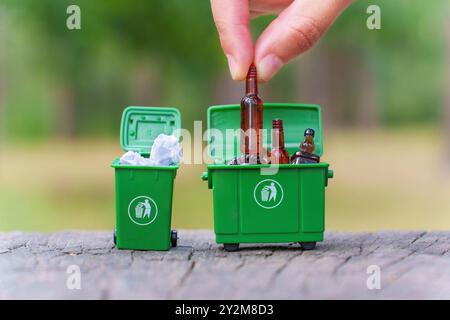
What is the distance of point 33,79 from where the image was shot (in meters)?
10.9

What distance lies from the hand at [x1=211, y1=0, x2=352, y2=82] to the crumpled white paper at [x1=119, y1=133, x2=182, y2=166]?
0.50 m

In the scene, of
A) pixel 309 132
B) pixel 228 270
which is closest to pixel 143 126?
pixel 309 132

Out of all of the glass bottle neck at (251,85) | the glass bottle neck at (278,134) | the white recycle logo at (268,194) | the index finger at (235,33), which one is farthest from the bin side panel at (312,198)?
the index finger at (235,33)

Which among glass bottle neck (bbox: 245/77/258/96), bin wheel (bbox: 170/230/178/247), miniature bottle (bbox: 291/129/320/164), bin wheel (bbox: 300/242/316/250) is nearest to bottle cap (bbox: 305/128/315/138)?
miniature bottle (bbox: 291/129/320/164)

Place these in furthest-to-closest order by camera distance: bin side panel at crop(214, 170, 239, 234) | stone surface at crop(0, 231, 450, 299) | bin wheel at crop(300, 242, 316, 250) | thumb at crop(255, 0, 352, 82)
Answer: bin wheel at crop(300, 242, 316, 250) < bin side panel at crop(214, 170, 239, 234) < thumb at crop(255, 0, 352, 82) < stone surface at crop(0, 231, 450, 299)

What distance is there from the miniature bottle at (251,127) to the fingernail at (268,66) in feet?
0.24

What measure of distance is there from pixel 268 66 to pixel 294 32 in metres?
0.22

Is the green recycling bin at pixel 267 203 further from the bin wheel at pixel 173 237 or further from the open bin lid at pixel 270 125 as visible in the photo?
the open bin lid at pixel 270 125

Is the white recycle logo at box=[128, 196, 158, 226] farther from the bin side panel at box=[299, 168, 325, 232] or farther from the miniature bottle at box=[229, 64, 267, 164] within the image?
the bin side panel at box=[299, 168, 325, 232]

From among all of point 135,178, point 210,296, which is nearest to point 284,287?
point 210,296

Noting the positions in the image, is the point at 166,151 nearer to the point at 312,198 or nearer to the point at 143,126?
the point at 143,126

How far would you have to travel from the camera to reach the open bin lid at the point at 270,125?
388 centimetres

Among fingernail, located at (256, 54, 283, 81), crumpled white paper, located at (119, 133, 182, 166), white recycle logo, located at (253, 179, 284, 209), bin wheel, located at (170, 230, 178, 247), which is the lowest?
bin wheel, located at (170, 230, 178, 247)

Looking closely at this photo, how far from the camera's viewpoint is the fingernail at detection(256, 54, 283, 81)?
3.40 meters
